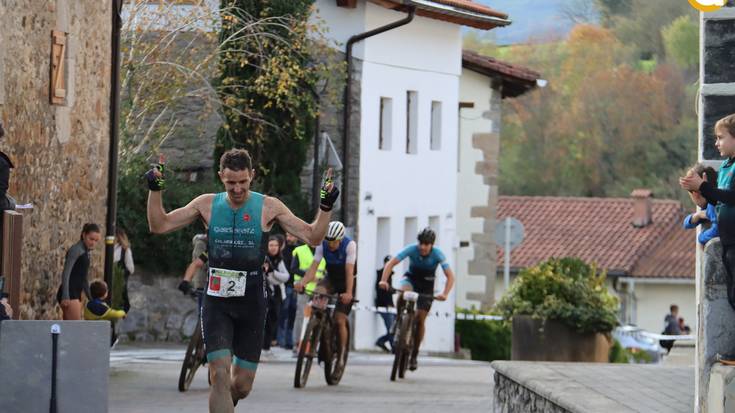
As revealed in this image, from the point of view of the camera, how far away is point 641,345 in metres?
33.7

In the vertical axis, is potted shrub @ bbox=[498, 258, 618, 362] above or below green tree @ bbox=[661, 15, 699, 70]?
below

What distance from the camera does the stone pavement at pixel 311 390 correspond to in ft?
52.3

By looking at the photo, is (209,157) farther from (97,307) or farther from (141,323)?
(97,307)

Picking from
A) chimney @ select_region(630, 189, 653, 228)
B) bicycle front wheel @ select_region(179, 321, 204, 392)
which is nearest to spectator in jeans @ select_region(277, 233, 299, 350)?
bicycle front wheel @ select_region(179, 321, 204, 392)

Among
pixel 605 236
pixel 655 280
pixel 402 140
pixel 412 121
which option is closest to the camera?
pixel 402 140

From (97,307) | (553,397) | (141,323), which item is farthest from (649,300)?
(553,397)

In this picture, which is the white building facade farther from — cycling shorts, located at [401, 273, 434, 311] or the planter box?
cycling shorts, located at [401, 273, 434, 311]

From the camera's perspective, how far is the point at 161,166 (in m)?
10.8

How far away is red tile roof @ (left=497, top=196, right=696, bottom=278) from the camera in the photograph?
62.1 m

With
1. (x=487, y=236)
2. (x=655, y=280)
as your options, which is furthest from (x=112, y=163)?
(x=655, y=280)

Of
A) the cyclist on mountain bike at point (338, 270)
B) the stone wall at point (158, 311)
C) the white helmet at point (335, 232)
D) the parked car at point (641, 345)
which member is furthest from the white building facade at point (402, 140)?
the white helmet at point (335, 232)

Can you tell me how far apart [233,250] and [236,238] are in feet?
0.25

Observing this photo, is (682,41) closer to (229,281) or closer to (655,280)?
(655,280)

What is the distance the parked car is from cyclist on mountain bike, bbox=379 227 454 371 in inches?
492
